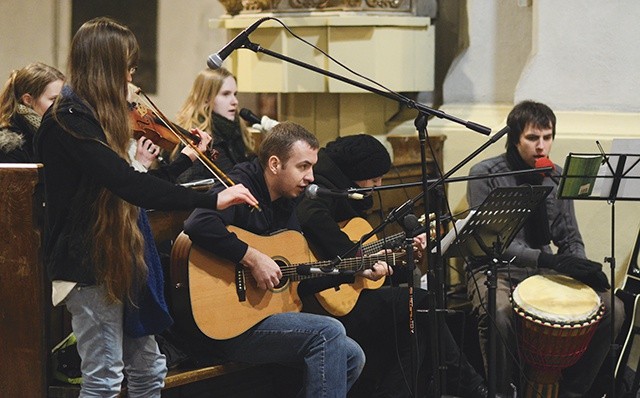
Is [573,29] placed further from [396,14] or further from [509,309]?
[509,309]

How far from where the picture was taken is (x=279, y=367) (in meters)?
5.48

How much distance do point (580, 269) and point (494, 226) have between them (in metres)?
0.79

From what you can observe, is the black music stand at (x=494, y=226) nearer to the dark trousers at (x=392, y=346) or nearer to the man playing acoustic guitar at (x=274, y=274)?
the dark trousers at (x=392, y=346)

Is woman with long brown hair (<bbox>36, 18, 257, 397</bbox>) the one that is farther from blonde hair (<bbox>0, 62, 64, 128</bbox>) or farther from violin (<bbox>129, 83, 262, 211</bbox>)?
blonde hair (<bbox>0, 62, 64, 128</bbox>)

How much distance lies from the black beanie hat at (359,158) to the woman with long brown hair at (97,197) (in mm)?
1541

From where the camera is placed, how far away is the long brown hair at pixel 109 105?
4.02 meters

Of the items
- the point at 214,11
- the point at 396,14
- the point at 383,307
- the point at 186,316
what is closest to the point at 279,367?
the point at 383,307

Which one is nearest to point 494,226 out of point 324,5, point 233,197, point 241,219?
point 241,219

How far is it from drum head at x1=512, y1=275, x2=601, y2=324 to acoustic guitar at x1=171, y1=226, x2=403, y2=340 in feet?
3.40

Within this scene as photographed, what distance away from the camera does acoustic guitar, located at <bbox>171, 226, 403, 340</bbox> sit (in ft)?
15.3

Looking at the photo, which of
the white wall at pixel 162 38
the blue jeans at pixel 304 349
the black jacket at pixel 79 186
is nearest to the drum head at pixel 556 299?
the blue jeans at pixel 304 349

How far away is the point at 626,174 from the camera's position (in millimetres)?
5207

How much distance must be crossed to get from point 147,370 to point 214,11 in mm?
4606

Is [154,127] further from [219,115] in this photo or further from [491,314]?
[491,314]
